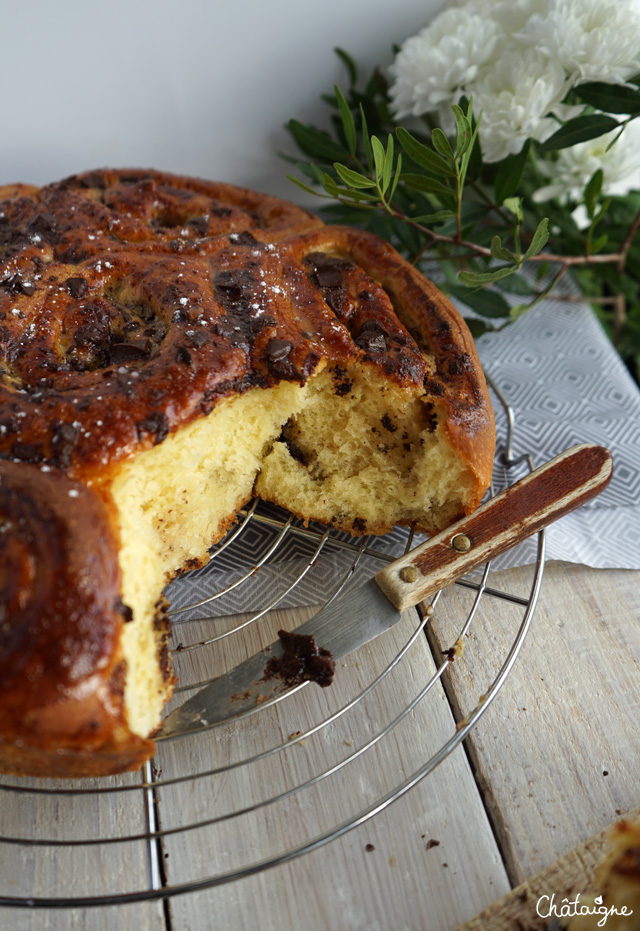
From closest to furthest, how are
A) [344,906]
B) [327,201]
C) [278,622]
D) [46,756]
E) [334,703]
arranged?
1. [46,756]
2. [344,906]
3. [334,703]
4. [278,622]
5. [327,201]

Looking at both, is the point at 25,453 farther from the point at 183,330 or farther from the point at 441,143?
the point at 441,143

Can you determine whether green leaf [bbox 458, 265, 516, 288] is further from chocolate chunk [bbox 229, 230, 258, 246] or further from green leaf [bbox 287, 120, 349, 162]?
green leaf [bbox 287, 120, 349, 162]

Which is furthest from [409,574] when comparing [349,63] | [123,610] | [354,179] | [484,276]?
[349,63]

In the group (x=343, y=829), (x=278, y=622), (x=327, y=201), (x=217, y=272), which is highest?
(x=327, y=201)

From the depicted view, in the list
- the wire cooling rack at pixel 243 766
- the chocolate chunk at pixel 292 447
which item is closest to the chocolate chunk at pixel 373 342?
the chocolate chunk at pixel 292 447

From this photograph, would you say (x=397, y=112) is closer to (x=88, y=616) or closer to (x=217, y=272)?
(x=217, y=272)

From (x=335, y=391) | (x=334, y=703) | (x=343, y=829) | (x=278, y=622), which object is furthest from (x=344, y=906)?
(x=335, y=391)
